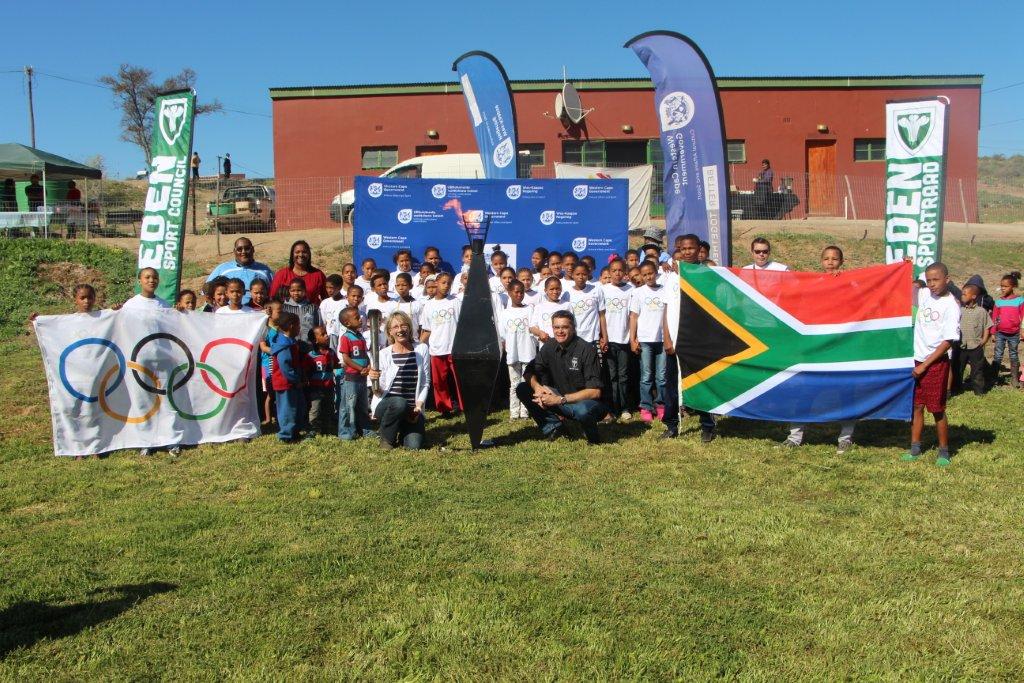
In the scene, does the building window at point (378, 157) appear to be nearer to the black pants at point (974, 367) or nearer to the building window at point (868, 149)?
the building window at point (868, 149)

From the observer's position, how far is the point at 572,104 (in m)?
26.9

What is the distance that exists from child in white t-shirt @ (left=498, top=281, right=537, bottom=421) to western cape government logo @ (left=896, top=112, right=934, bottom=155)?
5368 millimetres

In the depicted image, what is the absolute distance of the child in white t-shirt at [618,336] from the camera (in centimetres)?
989

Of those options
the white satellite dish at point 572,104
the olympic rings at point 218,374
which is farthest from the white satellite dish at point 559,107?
the olympic rings at point 218,374

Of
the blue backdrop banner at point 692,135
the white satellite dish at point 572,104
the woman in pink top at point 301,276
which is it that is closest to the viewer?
the woman in pink top at point 301,276

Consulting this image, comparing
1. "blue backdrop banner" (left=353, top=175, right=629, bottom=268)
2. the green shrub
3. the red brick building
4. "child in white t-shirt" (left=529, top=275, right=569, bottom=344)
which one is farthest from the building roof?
"child in white t-shirt" (left=529, top=275, right=569, bottom=344)

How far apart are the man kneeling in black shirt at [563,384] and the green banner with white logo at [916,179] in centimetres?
492

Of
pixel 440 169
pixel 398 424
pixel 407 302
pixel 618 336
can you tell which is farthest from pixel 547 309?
pixel 440 169

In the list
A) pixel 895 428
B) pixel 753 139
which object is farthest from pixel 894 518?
pixel 753 139

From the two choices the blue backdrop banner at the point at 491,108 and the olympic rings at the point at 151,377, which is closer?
the olympic rings at the point at 151,377

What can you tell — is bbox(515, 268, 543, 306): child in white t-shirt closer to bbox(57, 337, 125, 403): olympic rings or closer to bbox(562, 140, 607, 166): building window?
bbox(57, 337, 125, 403): olympic rings

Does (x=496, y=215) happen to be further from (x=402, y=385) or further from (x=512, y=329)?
(x=402, y=385)

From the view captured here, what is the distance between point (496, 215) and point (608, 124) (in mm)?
15803

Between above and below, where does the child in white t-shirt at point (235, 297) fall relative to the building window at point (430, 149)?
below
